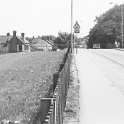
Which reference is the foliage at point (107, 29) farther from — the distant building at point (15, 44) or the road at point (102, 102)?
the road at point (102, 102)

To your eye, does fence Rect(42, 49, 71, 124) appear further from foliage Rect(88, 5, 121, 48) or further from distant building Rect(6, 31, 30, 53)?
distant building Rect(6, 31, 30, 53)

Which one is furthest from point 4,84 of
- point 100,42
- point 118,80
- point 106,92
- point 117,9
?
point 117,9

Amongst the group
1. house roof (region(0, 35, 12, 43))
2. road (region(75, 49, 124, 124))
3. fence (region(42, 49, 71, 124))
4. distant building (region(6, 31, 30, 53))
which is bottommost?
road (region(75, 49, 124, 124))

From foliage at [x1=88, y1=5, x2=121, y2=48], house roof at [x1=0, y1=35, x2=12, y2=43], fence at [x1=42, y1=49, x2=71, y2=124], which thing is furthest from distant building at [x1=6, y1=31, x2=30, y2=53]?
fence at [x1=42, y1=49, x2=71, y2=124]

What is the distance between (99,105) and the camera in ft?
35.4

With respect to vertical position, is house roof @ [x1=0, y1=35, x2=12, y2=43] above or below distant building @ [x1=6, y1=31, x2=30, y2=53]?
above

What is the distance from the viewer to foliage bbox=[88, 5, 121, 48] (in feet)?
360

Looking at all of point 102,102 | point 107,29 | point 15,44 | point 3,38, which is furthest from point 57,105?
point 3,38

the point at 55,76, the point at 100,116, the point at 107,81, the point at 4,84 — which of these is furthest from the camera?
the point at 4,84

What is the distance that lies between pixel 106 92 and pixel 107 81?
3.59m

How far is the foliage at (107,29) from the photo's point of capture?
360ft

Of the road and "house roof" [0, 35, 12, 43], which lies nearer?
the road

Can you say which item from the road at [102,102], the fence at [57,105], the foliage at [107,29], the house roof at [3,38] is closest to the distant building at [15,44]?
the house roof at [3,38]

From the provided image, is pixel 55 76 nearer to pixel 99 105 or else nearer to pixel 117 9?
pixel 99 105
